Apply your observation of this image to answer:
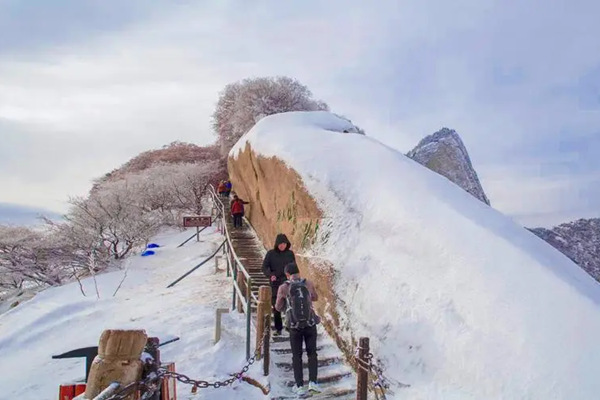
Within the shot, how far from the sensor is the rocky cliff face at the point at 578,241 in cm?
1817

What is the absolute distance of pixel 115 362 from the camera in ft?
9.10

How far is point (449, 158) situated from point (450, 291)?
23528 mm

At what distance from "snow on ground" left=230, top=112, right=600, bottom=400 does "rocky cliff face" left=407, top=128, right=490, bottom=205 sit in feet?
62.2

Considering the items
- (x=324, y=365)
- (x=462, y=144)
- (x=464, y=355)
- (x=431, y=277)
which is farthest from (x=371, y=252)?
(x=462, y=144)

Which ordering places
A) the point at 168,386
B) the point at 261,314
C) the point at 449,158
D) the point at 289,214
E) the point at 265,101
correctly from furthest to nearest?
1. the point at 449,158
2. the point at 265,101
3. the point at 289,214
4. the point at 261,314
5. the point at 168,386

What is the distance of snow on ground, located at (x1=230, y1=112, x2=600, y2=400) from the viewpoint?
4414 millimetres

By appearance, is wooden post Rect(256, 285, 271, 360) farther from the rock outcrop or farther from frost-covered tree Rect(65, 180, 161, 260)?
frost-covered tree Rect(65, 180, 161, 260)

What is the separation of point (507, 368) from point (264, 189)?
908cm

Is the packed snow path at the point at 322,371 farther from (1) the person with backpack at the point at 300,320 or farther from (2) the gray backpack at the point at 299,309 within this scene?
(2) the gray backpack at the point at 299,309

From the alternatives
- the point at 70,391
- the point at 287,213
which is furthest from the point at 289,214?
the point at 70,391

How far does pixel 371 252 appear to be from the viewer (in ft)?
22.9

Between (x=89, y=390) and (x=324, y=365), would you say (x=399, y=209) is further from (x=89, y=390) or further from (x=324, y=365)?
(x=89, y=390)

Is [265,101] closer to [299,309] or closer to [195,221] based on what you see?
[195,221]

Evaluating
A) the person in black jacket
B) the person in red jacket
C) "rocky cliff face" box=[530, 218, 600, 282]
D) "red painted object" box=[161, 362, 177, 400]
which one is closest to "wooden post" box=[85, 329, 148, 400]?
"red painted object" box=[161, 362, 177, 400]
